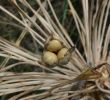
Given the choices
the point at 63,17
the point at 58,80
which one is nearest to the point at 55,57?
the point at 58,80

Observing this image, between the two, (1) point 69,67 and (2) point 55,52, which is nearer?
(2) point 55,52

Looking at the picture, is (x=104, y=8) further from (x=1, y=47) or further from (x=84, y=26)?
(x=1, y=47)

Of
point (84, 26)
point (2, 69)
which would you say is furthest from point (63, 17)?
point (2, 69)

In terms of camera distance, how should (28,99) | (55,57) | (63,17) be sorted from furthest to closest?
(63,17)
(28,99)
(55,57)

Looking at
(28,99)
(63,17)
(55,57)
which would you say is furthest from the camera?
(63,17)

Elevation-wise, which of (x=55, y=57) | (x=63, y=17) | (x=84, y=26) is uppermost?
(x=63, y=17)

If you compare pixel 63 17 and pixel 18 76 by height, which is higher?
pixel 63 17

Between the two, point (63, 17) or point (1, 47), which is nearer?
point (1, 47)
